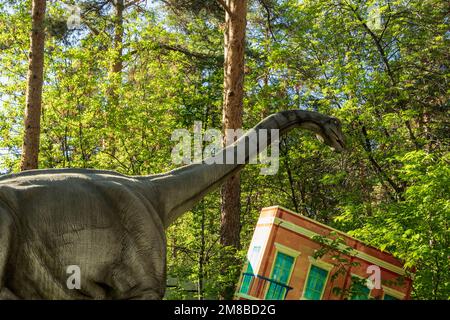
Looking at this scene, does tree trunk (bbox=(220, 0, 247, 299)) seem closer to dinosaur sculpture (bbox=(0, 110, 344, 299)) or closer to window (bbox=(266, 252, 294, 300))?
window (bbox=(266, 252, 294, 300))

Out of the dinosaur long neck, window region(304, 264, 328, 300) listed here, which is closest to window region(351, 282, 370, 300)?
window region(304, 264, 328, 300)

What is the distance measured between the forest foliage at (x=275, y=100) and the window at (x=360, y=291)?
190 centimetres

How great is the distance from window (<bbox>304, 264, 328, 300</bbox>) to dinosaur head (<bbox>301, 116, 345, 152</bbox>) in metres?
3.40

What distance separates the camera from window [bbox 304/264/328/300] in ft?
28.4

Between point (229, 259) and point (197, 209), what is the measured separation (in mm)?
4147

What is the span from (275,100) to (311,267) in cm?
676

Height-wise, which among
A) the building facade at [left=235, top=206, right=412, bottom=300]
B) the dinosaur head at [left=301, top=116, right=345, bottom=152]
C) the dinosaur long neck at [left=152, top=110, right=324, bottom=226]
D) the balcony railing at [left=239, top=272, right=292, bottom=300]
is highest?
the dinosaur head at [left=301, top=116, right=345, bottom=152]

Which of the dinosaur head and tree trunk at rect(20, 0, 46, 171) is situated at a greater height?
tree trunk at rect(20, 0, 46, 171)

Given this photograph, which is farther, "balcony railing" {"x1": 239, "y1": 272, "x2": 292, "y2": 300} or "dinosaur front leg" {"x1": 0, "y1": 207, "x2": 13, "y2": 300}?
"balcony railing" {"x1": 239, "y1": 272, "x2": 292, "y2": 300}

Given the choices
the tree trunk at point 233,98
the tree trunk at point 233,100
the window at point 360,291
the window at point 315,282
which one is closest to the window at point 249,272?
the window at point 315,282

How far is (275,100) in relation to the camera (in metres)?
14.7

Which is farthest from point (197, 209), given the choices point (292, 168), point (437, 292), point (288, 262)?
point (437, 292)

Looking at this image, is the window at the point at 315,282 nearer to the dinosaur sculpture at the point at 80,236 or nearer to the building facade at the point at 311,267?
the building facade at the point at 311,267

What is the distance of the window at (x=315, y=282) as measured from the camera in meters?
8.66
